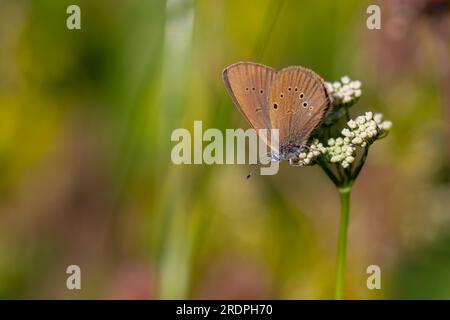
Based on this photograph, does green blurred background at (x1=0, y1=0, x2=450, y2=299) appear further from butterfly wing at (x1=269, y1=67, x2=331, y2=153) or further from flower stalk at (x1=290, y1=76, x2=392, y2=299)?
flower stalk at (x1=290, y1=76, x2=392, y2=299)

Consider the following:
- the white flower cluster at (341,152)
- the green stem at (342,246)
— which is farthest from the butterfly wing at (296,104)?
the green stem at (342,246)

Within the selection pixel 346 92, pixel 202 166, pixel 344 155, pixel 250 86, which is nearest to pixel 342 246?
pixel 344 155

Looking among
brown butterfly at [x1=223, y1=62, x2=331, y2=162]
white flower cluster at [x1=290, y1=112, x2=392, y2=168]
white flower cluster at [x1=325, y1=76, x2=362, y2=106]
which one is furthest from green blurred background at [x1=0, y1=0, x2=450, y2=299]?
white flower cluster at [x1=290, y1=112, x2=392, y2=168]

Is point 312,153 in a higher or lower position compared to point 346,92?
lower

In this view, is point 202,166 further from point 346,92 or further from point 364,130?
point 364,130

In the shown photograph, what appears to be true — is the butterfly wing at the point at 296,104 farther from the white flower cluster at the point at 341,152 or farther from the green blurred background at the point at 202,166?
the green blurred background at the point at 202,166
